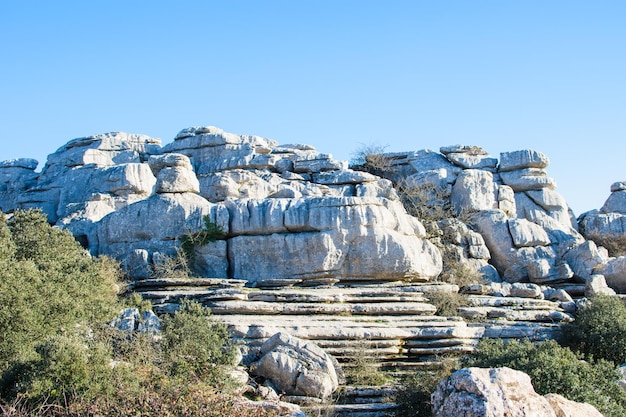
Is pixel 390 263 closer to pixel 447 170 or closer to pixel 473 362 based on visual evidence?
pixel 473 362

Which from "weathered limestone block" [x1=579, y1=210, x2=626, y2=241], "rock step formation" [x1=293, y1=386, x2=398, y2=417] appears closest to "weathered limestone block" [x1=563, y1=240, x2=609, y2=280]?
"weathered limestone block" [x1=579, y1=210, x2=626, y2=241]

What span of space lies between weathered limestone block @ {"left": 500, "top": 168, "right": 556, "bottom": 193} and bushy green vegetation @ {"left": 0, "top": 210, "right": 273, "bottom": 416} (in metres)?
19.8

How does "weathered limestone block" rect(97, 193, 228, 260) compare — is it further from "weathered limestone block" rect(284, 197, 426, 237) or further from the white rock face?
"weathered limestone block" rect(284, 197, 426, 237)

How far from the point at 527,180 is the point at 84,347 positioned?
25730 millimetres

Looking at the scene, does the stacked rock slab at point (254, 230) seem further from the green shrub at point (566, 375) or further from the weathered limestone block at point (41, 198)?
the green shrub at point (566, 375)

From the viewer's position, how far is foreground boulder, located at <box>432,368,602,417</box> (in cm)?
969

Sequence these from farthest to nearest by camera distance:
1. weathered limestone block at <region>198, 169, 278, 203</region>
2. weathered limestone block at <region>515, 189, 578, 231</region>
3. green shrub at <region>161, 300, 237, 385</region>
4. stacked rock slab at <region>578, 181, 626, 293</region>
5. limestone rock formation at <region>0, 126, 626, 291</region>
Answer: weathered limestone block at <region>515, 189, 578, 231</region> → weathered limestone block at <region>198, 169, 278, 203</region> → stacked rock slab at <region>578, 181, 626, 293</region> → limestone rock formation at <region>0, 126, 626, 291</region> → green shrub at <region>161, 300, 237, 385</region>

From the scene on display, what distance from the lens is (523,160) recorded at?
3466cm

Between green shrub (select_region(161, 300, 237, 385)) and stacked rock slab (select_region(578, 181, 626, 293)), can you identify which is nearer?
green shrub (select_region(161, 300, 237, 385))

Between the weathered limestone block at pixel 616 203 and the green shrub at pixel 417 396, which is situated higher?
the weathered limestone block at pixel 616 203

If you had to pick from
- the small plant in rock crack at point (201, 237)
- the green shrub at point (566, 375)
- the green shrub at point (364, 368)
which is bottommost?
the green shrub at point (364, 368)

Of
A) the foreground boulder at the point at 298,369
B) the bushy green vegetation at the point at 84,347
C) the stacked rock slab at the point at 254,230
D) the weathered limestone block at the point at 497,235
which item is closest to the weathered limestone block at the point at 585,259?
the weathered limestone block at the point at 497,235

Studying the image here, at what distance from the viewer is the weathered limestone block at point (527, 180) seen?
112 ft

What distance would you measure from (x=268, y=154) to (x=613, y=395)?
2473 centimetres
